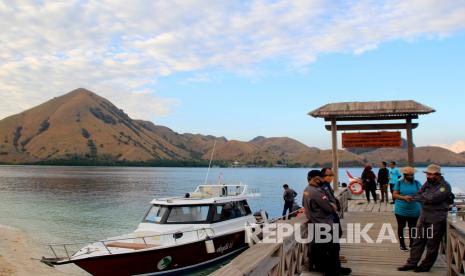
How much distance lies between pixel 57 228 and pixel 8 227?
3.65 metres

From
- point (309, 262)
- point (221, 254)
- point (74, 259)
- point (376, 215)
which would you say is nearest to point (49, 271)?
point (74, 259)

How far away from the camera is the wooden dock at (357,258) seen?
4844mm

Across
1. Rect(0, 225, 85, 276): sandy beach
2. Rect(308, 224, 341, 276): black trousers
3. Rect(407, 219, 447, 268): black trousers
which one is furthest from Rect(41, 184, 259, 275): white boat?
Rect(407, 219, 447, 268): black trousers

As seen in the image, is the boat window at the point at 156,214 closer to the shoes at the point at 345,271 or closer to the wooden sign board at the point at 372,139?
the wooden sign board at the point at 372,139

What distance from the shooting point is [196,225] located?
17000 millimetres

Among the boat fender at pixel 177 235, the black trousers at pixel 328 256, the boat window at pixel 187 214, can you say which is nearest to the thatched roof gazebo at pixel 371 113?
the boat window at pixel 187 214

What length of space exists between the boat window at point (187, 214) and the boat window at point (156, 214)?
376 millimetres

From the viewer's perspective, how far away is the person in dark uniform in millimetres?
7031

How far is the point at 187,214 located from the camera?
1727 cm

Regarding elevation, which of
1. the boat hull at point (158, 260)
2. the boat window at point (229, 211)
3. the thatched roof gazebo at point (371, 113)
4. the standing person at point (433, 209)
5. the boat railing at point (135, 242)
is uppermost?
the thatched roof gazebo at point (371, 113)

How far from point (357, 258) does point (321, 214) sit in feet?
7.79

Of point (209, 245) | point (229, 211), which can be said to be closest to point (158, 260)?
point (209, 245)

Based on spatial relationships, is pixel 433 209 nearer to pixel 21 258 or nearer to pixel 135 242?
pixel 135 242

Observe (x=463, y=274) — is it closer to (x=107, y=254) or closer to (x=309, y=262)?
(x=309, y=262)
